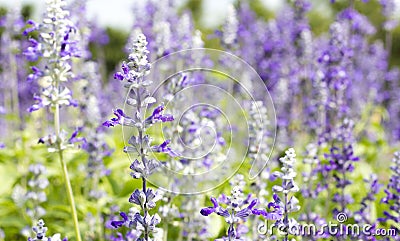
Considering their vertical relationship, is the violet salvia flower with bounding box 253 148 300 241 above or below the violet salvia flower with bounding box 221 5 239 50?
below

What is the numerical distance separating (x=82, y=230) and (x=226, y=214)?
8.72 feet

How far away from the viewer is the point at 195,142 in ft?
14.3

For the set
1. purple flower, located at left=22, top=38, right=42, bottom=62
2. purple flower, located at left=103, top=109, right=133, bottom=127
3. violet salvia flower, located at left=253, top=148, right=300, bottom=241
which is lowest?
violet salvia flower, located at left=253, top=148, right=300, bottom=241

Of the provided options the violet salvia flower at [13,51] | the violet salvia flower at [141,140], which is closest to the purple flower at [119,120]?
the violet salvia flower at [141,140]

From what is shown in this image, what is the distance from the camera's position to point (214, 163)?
16.4 feet

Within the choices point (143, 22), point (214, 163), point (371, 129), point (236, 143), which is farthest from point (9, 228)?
point (371, 129)

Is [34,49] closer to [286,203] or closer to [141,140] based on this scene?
[141,140]

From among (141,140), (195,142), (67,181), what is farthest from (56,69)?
(195,142)

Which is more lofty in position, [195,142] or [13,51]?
[13,51]

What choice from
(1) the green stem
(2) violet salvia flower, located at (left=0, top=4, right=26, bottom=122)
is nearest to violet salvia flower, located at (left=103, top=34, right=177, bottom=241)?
(1) the green stem

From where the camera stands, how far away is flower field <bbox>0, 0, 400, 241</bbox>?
9.46 feet

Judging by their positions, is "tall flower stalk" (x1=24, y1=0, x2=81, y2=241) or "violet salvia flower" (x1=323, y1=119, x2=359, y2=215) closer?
"tall flower stalk" (x1=24, y1=0, x2=81, y2=241)

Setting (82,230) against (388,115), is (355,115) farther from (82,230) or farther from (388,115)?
(82,230)

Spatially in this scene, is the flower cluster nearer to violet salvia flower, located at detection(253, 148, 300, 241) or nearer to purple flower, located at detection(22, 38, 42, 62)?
purple flower, located at detection(22, 38, 42, 62)
